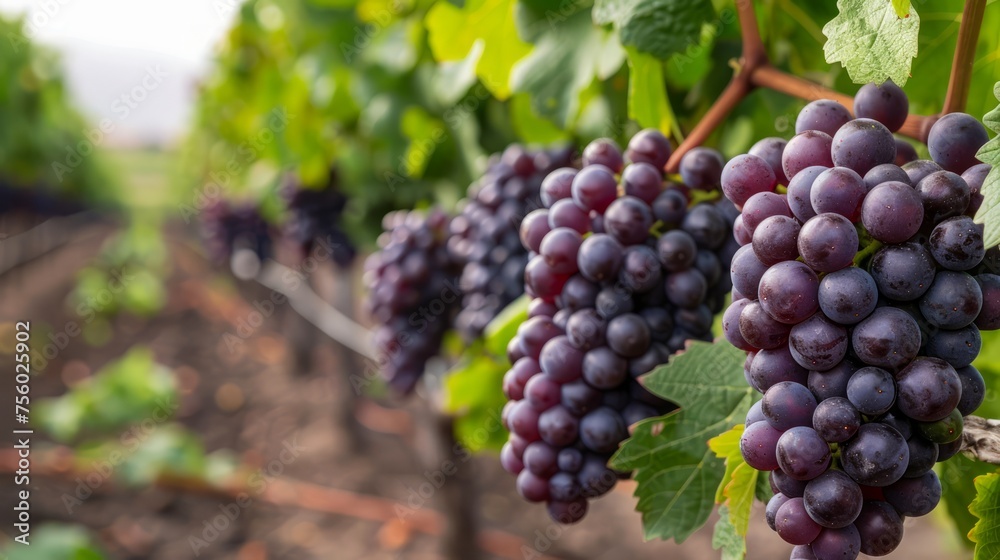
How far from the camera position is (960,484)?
3.11ft

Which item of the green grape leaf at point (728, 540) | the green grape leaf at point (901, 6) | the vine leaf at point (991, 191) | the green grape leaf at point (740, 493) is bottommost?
the green grape leaf at point (728, 540)

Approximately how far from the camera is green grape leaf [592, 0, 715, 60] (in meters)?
0.97

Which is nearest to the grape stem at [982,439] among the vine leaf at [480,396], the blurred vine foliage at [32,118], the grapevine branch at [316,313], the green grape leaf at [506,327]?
the green grape leaf at [506,327]

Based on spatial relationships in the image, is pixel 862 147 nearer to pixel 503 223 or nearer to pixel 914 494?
pixel 914 494

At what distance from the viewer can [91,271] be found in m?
11.0

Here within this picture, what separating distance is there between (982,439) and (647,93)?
0.67 m

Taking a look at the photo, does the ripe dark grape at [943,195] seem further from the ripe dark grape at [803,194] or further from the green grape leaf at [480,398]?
the green grape leaf at [480,398]

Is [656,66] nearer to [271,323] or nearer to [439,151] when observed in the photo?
[439,151]

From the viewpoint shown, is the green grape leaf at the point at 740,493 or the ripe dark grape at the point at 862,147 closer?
the ripe dark grape at the point at 862,147

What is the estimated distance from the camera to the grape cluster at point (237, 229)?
17.3ft

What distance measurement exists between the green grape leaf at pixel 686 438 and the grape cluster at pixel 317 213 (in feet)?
9.17

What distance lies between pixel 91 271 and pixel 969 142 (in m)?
12.2

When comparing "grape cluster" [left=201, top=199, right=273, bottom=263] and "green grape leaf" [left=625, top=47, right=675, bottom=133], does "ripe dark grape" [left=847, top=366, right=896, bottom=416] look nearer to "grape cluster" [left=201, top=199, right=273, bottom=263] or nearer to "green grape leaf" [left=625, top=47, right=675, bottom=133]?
"green grape leaf" [left=625, top=47, right=675, bottom=133]

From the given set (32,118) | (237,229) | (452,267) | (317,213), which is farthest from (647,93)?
(32,118)
